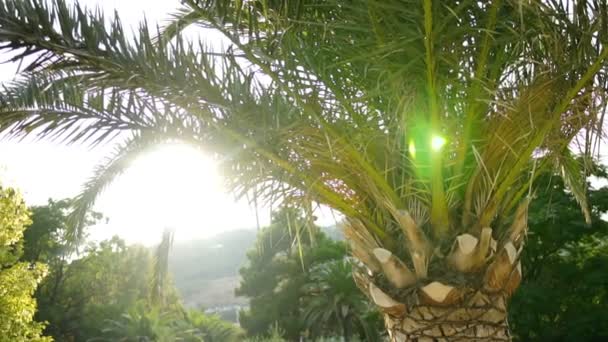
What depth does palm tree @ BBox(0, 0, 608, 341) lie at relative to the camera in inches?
130

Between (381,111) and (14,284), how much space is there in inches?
378

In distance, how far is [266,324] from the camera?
3188cm

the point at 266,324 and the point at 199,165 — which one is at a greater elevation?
the point at 199,165

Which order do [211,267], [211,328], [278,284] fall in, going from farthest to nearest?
[211,267]
[278,284]
[211,328]

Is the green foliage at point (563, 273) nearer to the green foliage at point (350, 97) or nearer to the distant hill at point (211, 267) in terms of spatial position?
the green foliage at point (350, 97)

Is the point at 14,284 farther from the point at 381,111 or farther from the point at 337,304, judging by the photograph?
the point at 337,304

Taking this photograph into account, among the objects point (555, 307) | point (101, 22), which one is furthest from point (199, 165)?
point (555, 307)

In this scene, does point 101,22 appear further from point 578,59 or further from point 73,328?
point 73,328

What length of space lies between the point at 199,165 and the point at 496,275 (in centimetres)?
217

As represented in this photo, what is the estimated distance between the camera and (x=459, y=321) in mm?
3486

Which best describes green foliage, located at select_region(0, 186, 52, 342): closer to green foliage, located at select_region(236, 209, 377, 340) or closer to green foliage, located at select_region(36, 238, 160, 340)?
green foliage, located at select_region(236, 209, 377, 340)

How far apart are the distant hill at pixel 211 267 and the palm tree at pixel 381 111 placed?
2064 inches

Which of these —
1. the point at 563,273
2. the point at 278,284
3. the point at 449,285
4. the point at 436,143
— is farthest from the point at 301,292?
the point at 436,143

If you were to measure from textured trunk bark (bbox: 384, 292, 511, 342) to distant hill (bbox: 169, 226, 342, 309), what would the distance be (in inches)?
2079
